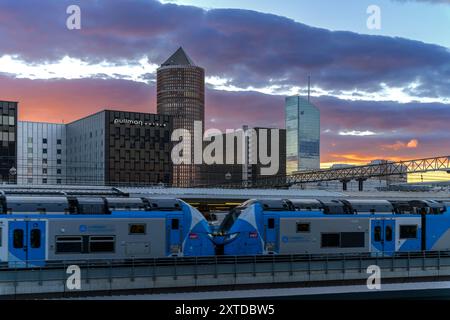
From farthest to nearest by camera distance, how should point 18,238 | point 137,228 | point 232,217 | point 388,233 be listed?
point 388,233 < point 232,217 < point 137,228 < point 18,238

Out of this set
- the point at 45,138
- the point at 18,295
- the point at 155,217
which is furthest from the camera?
the point at 45,138

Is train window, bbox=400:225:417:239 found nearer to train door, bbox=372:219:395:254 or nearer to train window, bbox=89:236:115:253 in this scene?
train door, bbox=372:219:395:254

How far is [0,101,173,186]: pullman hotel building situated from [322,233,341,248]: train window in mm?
111263

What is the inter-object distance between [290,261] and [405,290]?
20.1 ft

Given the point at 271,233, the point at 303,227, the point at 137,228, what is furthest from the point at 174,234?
the point at 303,227

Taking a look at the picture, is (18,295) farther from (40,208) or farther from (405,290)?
(405,290)

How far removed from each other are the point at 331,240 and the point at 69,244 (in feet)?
49.6

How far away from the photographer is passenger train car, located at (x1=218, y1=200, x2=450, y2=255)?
1231 inches

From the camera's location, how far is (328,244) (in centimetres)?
3250

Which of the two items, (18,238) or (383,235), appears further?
(383,235)

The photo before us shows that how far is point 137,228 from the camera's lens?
28688 mm

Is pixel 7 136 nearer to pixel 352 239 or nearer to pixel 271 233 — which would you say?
pixel 271 233

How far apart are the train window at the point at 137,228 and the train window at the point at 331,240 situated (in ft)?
35.5
